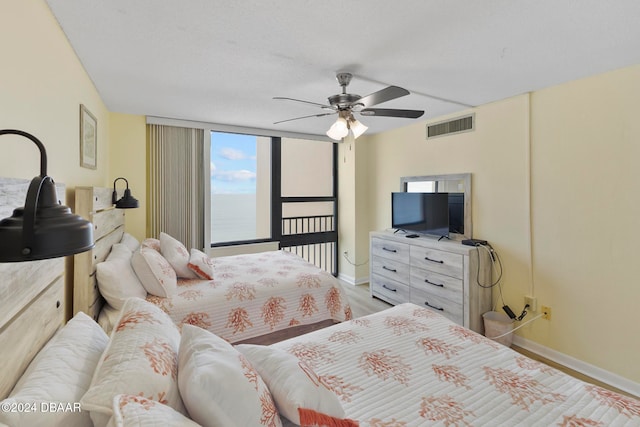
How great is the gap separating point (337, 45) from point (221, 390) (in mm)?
1940

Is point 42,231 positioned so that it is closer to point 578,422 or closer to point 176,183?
point 578,422

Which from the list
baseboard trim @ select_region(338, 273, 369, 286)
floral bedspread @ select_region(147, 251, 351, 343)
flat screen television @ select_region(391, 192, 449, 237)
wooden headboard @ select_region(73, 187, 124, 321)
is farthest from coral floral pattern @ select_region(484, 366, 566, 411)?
baseboard trim @ select_region(338, 273, 369, 286)

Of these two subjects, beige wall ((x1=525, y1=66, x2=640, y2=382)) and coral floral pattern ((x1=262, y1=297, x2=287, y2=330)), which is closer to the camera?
beige wall ((x1=525, y1=66, x2=640, y2=382))

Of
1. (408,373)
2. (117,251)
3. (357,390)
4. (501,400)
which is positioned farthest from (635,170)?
(117,251)

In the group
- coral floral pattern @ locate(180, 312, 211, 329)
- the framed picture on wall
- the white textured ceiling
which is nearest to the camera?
the white textured ceiling

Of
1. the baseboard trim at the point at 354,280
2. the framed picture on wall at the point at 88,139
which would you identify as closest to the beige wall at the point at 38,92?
the framed picture on wall at the point at 88,139

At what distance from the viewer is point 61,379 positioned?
2.72ft

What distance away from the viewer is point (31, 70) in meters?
1.33

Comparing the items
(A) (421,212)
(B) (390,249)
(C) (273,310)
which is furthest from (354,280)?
(C) (273,310)

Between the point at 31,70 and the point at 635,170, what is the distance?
12.4 ft

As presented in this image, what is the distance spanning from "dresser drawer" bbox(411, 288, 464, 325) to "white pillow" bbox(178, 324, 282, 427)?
8.25 ft

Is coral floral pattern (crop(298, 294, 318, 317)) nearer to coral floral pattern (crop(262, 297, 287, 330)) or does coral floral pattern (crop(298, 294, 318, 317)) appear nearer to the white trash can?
coral floral pattern (crop(262, 297, 287, 330))

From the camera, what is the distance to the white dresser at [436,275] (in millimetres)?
2889

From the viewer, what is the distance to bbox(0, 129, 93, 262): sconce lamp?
0.57 meters
